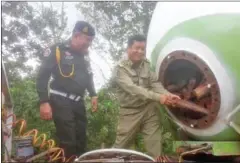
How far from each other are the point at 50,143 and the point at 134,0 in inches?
46.8

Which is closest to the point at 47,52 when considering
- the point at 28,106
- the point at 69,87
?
the point at 69,87

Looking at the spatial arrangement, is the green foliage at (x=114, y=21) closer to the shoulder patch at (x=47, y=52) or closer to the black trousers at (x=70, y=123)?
the shoulder patch at (x=47, y=52)

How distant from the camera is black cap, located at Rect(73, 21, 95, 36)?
2535 mm

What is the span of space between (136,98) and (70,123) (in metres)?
0.51

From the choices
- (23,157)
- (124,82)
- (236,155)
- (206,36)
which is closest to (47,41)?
(124,82)

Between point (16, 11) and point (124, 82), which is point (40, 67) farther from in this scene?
point (124, 82)

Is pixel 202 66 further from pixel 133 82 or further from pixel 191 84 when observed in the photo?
pixel 133 82

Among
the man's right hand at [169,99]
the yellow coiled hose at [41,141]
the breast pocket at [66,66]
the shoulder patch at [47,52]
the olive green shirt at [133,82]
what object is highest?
the shoulder patch at [47,52]

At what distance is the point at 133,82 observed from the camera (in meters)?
2.57

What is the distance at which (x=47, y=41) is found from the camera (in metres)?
2.54

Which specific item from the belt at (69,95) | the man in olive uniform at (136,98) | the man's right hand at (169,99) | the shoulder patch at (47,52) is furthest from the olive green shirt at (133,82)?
the shoulder patch at (47,52)

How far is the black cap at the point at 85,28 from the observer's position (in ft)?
8.32

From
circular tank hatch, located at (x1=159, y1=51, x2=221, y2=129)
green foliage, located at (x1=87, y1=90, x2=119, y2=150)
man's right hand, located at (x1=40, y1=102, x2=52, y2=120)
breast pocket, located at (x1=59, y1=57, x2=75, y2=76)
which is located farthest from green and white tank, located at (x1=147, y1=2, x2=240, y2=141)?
man's right hand, located at (x1=40, y1=102, x2=52, y2=120)

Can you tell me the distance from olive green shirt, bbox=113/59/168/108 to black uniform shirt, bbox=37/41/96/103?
0.20m
